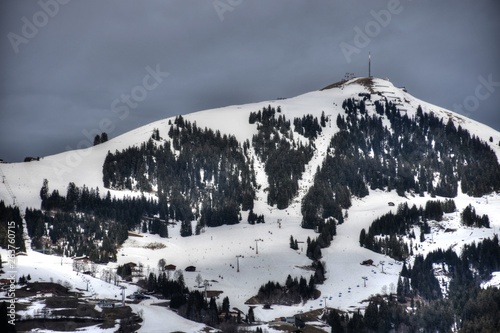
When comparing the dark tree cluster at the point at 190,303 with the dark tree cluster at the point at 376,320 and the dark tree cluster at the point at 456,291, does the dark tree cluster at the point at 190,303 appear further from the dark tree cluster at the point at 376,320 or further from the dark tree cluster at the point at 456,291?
the dark tree cluster at the point at 456,291

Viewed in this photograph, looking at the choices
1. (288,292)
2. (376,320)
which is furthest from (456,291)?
(288,292)

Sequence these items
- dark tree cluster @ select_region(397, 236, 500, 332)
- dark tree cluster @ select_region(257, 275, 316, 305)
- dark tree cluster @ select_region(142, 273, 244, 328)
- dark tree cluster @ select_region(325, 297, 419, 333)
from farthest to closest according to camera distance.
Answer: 1. dark tree cluster @ select_region(257, 275, 316, 305)
2. dark tree cluster @ select_region(142, 273, 244, 328)
3. dark tree cluster @ select_region(325, 297, 419, 333)
4. dark tree cluster @ select_region(397, 236, 500, 332)

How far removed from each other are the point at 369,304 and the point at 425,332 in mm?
20869

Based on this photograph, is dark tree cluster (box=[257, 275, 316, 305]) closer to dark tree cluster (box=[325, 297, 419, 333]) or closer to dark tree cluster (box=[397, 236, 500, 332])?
dark tree cluster (box=[325, 297, 419, 333])

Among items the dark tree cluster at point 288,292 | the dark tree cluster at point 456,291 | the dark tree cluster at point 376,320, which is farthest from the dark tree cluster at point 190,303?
the dark tree cluster at point 456,291

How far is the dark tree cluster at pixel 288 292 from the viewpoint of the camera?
570 ft

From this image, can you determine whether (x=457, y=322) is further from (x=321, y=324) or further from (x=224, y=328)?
(x=224, y=328)

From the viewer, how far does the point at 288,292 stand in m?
178

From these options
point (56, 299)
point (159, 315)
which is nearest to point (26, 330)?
point (56, 299)

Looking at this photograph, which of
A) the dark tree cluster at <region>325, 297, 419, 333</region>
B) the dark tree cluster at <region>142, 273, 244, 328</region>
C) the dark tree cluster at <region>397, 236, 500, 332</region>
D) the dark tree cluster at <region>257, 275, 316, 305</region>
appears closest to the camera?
the dark tree cluster at <region>397, 236, 500, 332</region>

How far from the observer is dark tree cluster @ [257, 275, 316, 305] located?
570 ft

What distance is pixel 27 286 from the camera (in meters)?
149

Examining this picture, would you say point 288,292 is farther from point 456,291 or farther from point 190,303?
point 456,291

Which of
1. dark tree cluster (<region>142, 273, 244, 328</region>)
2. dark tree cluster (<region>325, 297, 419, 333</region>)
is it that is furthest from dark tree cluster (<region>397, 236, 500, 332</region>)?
dark tree cluster (<region>142, 273, 244, 328</region>)
